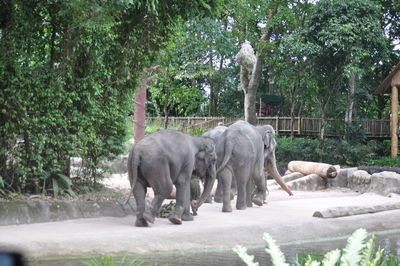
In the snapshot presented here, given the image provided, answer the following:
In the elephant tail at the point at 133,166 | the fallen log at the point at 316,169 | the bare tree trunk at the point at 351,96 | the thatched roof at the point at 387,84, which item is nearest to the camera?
the elephant tail at the point at 133,166

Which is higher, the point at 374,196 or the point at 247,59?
the point at 247,59

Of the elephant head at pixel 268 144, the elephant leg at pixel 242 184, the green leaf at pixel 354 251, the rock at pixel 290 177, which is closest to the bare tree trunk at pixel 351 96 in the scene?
the rock at pixel 290 177

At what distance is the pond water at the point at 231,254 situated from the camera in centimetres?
679

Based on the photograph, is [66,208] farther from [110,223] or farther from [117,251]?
[117,251]

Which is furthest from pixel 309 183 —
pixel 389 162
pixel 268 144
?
pixel 389 162

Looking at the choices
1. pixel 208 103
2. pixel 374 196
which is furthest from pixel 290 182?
pixel 208 103

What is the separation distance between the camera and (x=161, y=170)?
8453 millimetres

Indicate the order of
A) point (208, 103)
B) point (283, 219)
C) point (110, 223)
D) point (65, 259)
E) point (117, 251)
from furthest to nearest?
1. point (208, 103)
2. point (283, 219)
3. point (110, 223)
4. point (117, 251)
5. point (65, 259)

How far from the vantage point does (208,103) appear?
37.8m

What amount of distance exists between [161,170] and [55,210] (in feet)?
5.60

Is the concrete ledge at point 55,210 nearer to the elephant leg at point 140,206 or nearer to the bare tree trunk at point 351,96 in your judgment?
the elephant leg at point 140,206

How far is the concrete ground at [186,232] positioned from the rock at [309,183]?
553cm

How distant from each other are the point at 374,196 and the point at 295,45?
11.8 meters

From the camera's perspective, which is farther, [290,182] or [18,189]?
[290,182]
